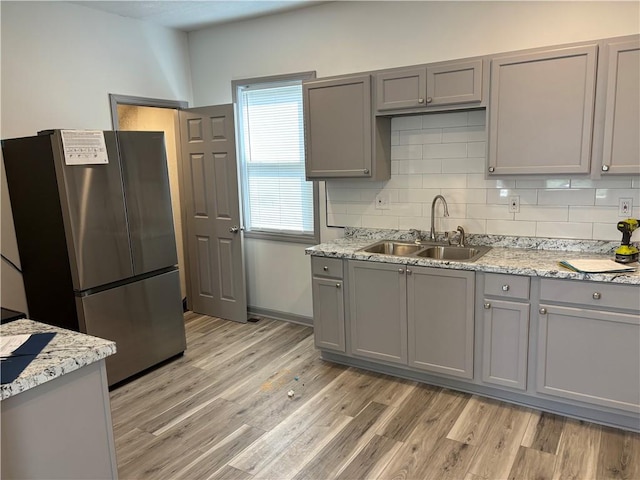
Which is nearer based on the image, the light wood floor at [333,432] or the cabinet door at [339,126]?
the light wood floor at [333,432]

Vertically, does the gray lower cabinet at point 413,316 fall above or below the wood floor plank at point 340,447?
above

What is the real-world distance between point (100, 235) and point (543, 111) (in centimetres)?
292

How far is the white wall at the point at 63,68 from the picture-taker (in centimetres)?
325

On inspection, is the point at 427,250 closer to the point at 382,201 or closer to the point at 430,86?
the point at 382,201

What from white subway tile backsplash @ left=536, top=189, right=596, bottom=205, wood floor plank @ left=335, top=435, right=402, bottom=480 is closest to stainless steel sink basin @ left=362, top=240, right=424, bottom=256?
white subway tile backsplash @ left=536, top=189, right=596, bottom=205

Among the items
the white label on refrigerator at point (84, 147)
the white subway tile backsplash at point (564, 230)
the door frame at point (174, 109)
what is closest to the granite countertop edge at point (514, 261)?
the white subway tile backsplash at point (564, 230)

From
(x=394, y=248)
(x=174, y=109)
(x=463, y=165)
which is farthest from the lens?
(x=174, y=109)

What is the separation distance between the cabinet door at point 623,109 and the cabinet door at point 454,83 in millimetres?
701

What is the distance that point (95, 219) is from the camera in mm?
3100

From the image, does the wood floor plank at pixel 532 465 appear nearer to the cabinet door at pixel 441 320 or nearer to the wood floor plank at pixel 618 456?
the wood floor plank at pixel 618 456

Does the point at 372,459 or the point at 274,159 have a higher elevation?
the point at 274,159

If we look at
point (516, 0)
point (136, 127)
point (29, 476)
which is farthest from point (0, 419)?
point (136, 127)

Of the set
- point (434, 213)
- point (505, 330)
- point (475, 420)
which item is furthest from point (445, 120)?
point (475, 420)

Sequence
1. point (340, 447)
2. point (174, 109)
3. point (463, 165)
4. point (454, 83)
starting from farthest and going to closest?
point (174, 109), point (463, 165), point (454, 83), point (340, 447)
